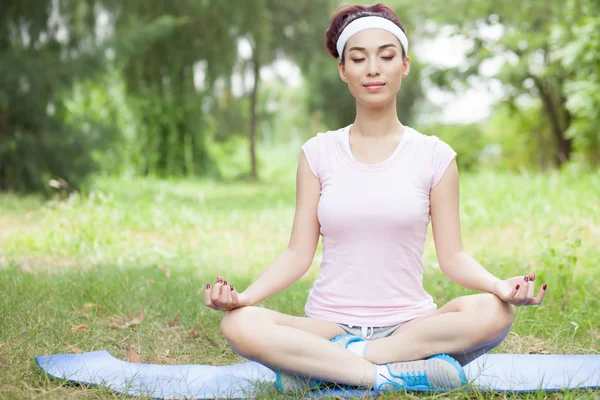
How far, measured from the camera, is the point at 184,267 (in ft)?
14.3

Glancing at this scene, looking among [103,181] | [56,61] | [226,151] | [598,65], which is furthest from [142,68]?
[598,65]

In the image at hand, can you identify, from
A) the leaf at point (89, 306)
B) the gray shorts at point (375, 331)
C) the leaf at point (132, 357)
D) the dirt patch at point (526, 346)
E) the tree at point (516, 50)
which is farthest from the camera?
the tree at point (516, 50)

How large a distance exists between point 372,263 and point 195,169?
11830 millimetres

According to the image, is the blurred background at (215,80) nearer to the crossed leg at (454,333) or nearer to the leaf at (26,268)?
the leaf at (26,268)

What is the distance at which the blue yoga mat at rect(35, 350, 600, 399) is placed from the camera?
7.56ft

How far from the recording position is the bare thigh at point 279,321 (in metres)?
2.22

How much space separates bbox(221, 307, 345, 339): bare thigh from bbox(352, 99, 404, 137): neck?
0.70 metres

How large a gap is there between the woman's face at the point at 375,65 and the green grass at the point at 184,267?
1077 mm

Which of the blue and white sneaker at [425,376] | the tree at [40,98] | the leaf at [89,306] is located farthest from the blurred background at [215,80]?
the blue and white sneaker at [425,376]

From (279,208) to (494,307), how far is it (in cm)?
536

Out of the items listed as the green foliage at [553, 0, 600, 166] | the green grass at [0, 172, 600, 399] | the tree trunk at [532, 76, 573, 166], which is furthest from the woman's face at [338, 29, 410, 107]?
the tree trunk at [532, 76, 573, 166]

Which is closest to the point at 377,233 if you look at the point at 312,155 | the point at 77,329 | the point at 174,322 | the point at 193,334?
the point at 312,155

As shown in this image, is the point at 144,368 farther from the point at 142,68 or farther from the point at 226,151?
the point at 226,151

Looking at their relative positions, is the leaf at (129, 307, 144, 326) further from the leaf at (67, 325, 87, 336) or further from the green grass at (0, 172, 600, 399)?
the leaf at (67, 325, 87, 336)
